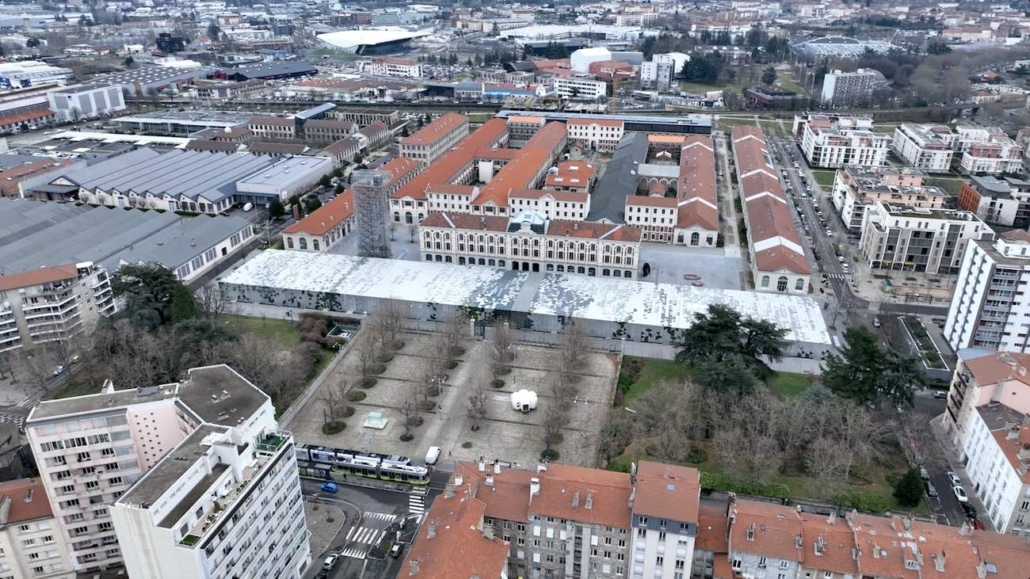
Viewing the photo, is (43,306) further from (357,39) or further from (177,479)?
(357,39)

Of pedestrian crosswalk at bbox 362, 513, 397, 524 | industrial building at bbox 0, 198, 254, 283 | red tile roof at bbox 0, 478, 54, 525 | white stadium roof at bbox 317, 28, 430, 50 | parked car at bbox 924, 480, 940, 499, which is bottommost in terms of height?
pedestrian crosswalk at bbox 362, 513, 397, 524

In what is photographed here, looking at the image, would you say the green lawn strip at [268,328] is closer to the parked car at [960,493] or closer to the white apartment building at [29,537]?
the white apartment building at [29,537]

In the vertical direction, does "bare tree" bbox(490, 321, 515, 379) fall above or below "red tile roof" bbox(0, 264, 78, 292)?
below

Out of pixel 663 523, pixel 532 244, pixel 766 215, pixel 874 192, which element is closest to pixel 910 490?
pixel 663 523

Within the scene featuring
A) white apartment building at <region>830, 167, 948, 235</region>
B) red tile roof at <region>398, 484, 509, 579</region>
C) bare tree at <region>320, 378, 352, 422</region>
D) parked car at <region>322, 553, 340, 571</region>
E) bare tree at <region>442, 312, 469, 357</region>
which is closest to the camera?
red tile roof at <region>398, 484, 509, 579</region>

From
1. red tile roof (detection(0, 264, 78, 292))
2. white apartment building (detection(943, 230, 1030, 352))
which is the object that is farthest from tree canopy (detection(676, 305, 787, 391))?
red tile roof (detection(0, 264, 78, 292))

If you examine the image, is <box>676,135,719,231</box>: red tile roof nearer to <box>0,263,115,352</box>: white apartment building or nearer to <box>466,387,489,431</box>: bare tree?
<box>466,387,489,431</box>: bare tree

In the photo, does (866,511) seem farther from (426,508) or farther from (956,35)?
(956,35)

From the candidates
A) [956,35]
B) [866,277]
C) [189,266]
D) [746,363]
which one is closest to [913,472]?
[746,363]
